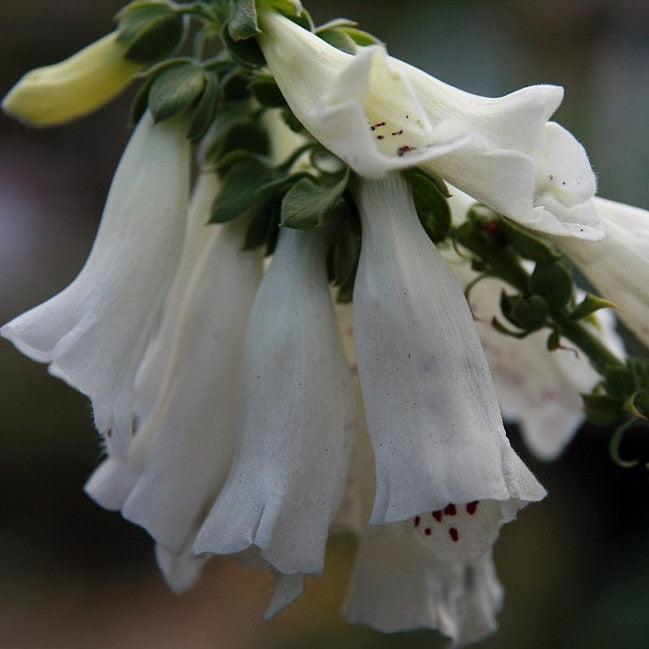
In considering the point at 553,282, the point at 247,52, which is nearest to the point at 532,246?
the point at 553,282

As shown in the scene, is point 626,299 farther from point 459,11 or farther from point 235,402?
point 459,11

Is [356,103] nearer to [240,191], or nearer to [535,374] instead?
[240,191]

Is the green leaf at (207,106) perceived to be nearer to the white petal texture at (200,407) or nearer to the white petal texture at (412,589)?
the white petal texture at (200,407)

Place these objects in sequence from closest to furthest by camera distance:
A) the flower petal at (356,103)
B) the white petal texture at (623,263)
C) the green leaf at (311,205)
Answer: the flower petal at (356,103) < the green leaf at (311,205) < the white petal texture at (623,263)

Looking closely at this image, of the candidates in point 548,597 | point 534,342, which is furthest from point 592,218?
point 548,597

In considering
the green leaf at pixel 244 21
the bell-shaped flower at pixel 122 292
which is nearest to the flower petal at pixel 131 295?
the bell-shaped flower at pixel 122 292
